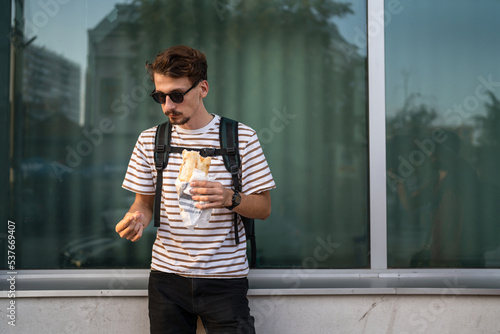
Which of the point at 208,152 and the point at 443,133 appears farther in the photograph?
the point at 443,133

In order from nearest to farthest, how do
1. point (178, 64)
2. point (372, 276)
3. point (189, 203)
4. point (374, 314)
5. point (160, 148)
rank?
A: point (189, 203) → point (178, 64) → point (160, 148) → point (374, 314) → point (372, 276)

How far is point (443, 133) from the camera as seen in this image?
3.39m

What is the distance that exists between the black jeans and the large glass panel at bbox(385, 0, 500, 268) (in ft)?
5.09

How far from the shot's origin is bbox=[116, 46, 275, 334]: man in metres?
2.26

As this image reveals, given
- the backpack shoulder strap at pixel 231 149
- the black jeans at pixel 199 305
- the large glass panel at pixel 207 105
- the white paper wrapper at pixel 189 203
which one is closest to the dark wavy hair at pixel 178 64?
the backpack shoulder strap at pixel 231 149

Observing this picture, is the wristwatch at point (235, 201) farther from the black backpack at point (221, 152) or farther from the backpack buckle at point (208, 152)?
the backpack buckle at point (208, 152)

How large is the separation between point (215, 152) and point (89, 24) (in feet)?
6.08

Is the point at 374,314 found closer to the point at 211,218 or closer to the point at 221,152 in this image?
the point at 211,218

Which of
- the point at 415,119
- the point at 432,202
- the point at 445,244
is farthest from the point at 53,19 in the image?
the point at 445,244

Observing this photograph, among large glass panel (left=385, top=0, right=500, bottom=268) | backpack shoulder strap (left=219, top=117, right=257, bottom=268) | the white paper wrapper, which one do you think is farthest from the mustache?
large glass panel (left=385, top=0, right=500, bottom=268)

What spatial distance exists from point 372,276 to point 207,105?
1.77m

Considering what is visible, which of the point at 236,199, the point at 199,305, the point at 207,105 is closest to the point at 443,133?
the point at 207,105

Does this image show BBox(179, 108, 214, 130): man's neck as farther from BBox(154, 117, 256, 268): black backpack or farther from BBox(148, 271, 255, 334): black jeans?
BBox(148, 271, 255, 334): black jeans

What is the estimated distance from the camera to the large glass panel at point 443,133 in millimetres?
3367
